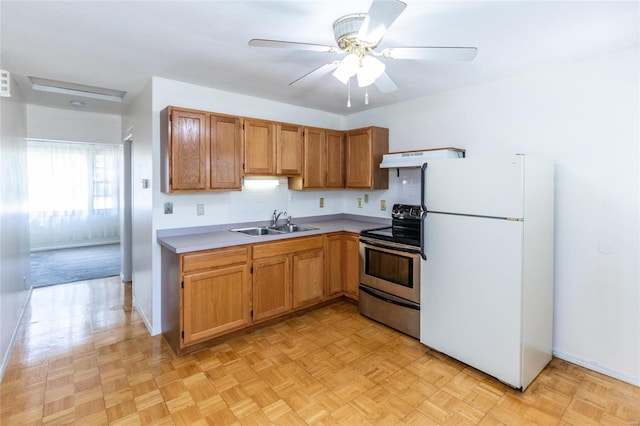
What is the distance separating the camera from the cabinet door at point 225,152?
3078 millimetres

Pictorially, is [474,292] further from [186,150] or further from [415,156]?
[186,150]

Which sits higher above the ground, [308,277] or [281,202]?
[281,202]

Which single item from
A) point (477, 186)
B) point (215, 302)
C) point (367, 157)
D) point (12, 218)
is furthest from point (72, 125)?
point (477, 186)

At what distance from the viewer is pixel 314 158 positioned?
3.91 m

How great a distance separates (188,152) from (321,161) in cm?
160

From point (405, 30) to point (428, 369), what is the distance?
2452 mm

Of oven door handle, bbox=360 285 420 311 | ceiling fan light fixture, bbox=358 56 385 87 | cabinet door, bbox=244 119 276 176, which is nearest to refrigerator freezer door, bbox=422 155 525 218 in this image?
oven door handle, bbox=360 285 420 311

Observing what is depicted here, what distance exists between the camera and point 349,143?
4176mm

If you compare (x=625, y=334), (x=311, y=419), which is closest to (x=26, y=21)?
(x=311, y=419)

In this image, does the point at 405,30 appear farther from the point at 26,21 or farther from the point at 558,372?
the point at 558,372

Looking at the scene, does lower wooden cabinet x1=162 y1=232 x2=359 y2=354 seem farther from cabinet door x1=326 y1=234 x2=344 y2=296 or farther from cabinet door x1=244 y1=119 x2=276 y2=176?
cabinet door x1=244 y1=119 x2=276 y2=176

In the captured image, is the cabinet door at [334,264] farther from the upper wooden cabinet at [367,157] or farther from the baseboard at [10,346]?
the baseboard at [10,346]

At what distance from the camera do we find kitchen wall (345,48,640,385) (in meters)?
2.37

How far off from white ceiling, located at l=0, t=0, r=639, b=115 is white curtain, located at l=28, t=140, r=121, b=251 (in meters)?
4.45
